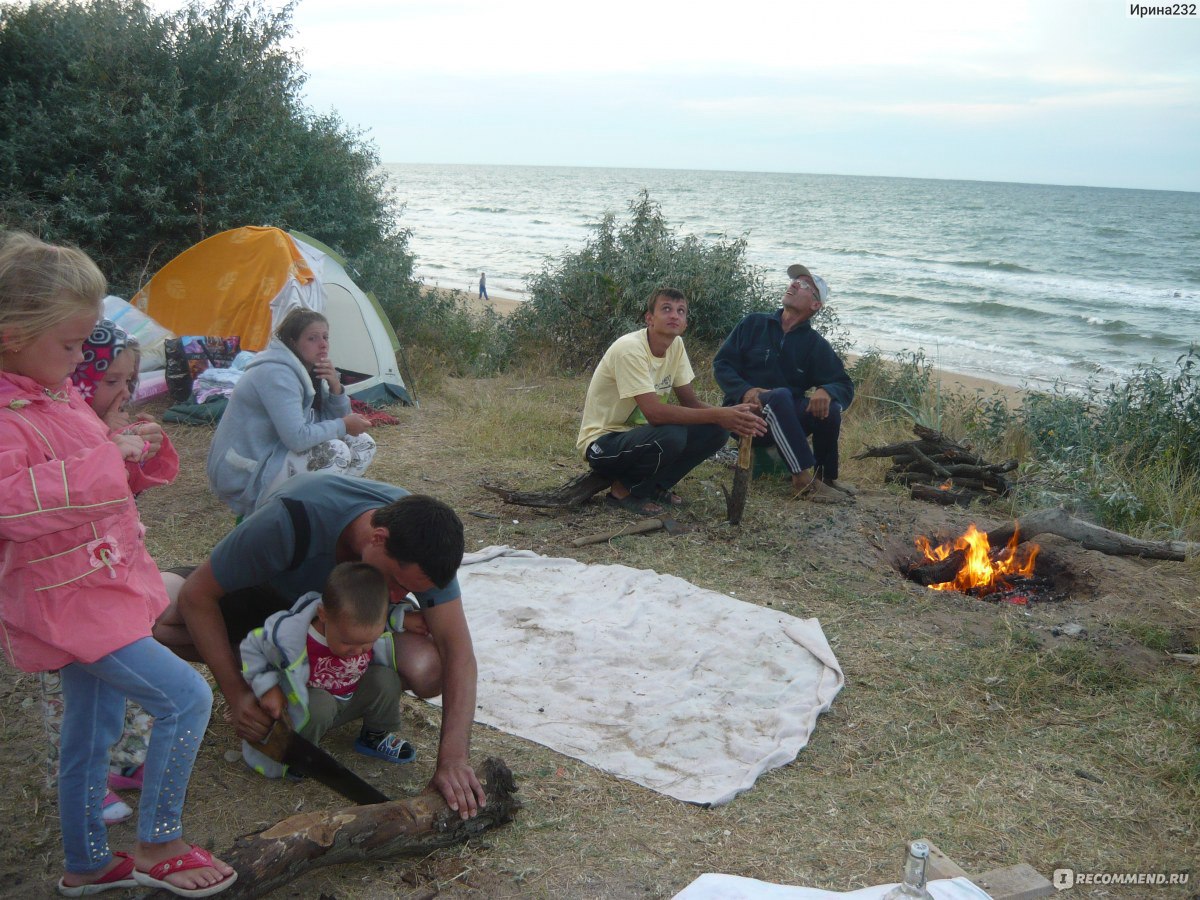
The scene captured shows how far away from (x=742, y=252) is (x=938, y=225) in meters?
40.9

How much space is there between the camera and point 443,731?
102 inches

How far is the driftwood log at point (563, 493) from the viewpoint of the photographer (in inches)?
219

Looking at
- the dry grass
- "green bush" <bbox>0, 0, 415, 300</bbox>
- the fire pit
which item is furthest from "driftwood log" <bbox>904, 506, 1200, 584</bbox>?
"green bush" <bbox>0, 0, 415, 300</bbox>

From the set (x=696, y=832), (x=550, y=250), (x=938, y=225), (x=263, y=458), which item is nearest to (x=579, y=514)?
(x=263, y=458)

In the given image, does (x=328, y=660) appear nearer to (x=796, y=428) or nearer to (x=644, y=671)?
(x=644, y=671)

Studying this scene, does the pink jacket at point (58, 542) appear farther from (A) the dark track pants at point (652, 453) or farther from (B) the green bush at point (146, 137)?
(B) the green bush at point (146, 137)

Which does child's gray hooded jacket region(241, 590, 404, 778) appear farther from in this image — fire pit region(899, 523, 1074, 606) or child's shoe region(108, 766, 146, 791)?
fire pit region(899, 523, 1074, 606)

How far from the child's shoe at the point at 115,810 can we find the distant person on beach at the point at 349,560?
359mm

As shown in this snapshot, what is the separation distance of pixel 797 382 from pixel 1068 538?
195cm

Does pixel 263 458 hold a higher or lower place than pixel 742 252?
lower

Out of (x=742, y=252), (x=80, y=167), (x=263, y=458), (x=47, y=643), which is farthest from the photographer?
(x=742, y=252)

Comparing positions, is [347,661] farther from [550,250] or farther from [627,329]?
[550,250]

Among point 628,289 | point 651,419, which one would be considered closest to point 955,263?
point 628,289

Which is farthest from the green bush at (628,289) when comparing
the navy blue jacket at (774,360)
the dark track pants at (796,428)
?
the dark track pants at (796,428)
